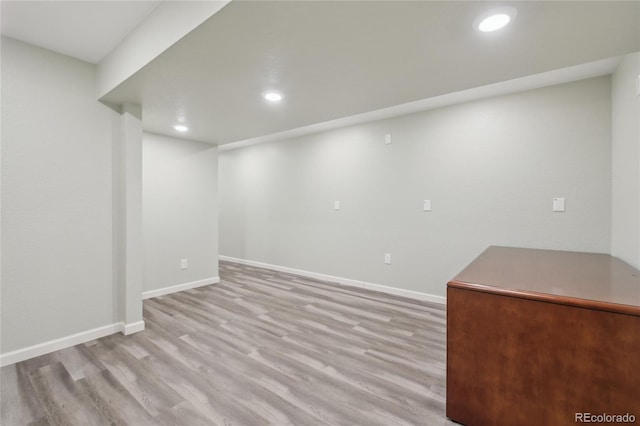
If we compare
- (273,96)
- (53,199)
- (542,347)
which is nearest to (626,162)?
(542,347)

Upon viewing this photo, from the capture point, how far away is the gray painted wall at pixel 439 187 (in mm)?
2582

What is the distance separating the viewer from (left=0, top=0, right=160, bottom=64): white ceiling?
5.81 feet

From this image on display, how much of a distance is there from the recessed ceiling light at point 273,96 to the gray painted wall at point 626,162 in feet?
8.07

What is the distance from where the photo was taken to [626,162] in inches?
81.3

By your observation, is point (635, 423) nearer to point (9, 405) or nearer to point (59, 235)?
point (9, 405)

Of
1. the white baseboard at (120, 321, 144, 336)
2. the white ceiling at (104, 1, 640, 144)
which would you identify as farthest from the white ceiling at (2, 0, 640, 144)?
the white baseboard at (120, 321, 144, 336)

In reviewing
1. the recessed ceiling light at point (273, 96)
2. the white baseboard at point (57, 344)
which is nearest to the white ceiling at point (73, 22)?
the recessed ceiling light at point (273, 96)

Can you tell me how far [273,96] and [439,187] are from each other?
2.18 m

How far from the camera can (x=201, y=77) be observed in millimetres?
2068

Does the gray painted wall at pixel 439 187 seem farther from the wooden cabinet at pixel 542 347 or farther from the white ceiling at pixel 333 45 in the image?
the wooden cabinet at pixel 542 347

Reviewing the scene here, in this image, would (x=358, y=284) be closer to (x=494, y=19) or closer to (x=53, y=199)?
(x=494, y=19)

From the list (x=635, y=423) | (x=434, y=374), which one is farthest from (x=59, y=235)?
(x=635, y=423)

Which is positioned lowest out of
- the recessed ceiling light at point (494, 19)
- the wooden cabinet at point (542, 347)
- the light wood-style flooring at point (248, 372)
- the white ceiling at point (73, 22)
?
the light wood-style flooring at point (248, 372)

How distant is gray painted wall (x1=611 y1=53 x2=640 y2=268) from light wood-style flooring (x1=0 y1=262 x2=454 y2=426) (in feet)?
5.01
